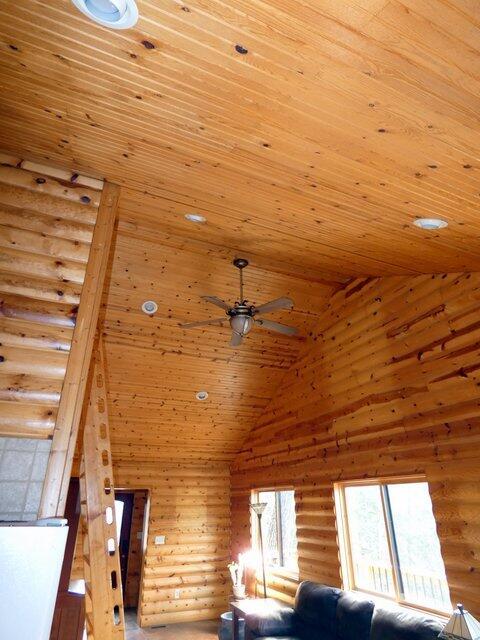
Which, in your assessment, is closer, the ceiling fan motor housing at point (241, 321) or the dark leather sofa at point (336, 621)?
the dark leather sofa at point (336, 621)

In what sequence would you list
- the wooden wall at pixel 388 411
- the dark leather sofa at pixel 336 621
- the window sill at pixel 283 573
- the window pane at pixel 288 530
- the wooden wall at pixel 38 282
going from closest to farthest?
the wooden wall at pixel 38 282
the dark leather sofa at pixel 336 621
the wooden wall at pixel 388 411
the window sill at pixel 283 573
the window pane at pixel 288 530

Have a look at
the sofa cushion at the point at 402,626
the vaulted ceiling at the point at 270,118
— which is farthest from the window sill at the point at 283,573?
the vaulted ceiling at the point at 270,118

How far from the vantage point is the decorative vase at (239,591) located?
22.1 ft

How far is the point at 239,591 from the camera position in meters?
6.80

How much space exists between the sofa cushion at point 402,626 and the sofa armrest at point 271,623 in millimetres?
1356

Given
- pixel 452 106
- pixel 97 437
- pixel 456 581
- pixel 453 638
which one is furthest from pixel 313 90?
pixel 456 581

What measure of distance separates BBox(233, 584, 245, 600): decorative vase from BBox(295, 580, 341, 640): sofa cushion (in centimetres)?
225

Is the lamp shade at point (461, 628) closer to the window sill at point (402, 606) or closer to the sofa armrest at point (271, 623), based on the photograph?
the window sill at point (402, 606)

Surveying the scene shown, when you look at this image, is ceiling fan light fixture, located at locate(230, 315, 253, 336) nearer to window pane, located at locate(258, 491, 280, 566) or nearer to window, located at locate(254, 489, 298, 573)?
window, located at locate(254, 489, 298, 573)

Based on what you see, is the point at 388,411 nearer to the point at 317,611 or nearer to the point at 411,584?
the point at 411,584

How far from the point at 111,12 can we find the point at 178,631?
309 inches

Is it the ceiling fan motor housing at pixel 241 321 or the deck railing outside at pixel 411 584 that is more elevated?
the ceiling fan motor housing at pixel 241 321

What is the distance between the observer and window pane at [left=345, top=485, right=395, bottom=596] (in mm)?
4531

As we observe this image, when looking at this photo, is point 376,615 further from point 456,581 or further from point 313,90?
point 313,90
